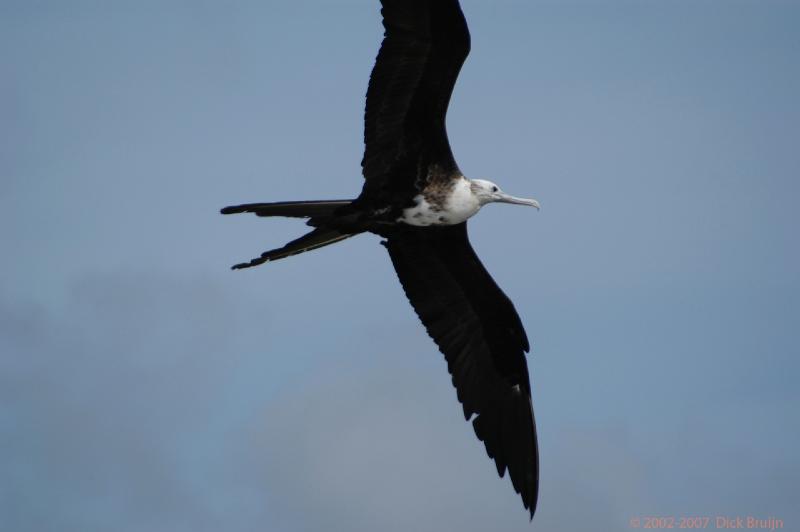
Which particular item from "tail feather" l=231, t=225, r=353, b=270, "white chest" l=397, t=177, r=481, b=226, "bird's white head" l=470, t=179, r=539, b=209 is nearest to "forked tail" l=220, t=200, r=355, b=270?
"tail feather" l=231, t=225, r=353, b=270

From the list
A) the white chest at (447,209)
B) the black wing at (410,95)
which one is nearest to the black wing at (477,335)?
the white chest at (447,209)

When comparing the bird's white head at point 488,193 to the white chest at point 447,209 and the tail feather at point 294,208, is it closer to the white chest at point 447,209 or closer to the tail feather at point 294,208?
the white chest at point 447,209

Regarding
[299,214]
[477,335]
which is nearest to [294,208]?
[299,214]

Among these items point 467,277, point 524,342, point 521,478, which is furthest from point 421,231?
point 521,478

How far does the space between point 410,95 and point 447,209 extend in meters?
0.76

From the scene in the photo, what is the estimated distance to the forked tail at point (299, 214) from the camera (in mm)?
8352

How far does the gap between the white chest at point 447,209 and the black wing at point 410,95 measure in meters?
0.11

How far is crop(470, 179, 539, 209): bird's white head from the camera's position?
862 cm

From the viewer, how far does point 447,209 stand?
27.7 ft

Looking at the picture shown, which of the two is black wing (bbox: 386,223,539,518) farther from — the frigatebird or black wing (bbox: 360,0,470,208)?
black wing (bbox: 360,0,470,208)

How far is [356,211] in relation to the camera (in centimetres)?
838

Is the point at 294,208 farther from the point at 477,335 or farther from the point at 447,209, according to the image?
the point at 477,335

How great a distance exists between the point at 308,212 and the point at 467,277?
4.00 feet

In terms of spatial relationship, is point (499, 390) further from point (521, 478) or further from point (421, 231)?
point (421, 231)
